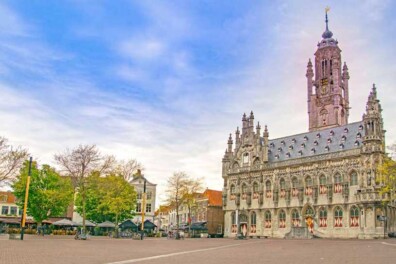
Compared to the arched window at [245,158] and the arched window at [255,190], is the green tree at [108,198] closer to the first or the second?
the arched window at [255,190]

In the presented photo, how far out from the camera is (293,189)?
76.6 m

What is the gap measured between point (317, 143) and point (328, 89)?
27062mm

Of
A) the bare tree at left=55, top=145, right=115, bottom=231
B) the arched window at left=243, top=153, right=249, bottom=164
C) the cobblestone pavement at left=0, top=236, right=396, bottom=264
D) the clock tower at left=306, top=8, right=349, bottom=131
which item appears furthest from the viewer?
the clock tower at left=306, top=8, right=349, bottom=131

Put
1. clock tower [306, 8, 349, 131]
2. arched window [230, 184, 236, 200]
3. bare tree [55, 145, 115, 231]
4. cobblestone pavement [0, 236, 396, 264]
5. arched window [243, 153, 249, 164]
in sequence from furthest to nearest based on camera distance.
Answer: clock tower [306, 8, 349, 131], arched window [230, 184, 236, 200], arched window [243, 153, 249, 164], bare tree [55, 145, 115, 231], cobblestone pavement [0, 236, 396, 264]

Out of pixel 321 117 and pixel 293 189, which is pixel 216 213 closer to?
pixel 293 189

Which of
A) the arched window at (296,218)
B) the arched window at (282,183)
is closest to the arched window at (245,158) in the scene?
the arched window at (282,183)

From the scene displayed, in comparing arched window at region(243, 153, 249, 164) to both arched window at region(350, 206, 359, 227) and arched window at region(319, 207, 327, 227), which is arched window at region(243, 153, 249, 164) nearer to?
arched window at region(319, 207, 327, 227)

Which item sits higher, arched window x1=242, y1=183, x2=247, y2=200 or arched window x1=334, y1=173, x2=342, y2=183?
arched window x1=334, y1=173, x2=342, y2=183

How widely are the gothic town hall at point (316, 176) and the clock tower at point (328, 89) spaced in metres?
0.24

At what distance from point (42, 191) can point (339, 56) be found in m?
74.3

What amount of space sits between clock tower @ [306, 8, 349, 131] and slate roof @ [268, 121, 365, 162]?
679 inches

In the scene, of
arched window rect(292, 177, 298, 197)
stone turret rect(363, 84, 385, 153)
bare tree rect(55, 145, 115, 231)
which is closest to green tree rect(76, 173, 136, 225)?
bare tree rect(55, 145, 115, 231)

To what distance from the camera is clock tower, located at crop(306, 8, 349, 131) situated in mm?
97438

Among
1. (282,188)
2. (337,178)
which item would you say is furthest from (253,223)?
(337,178)
